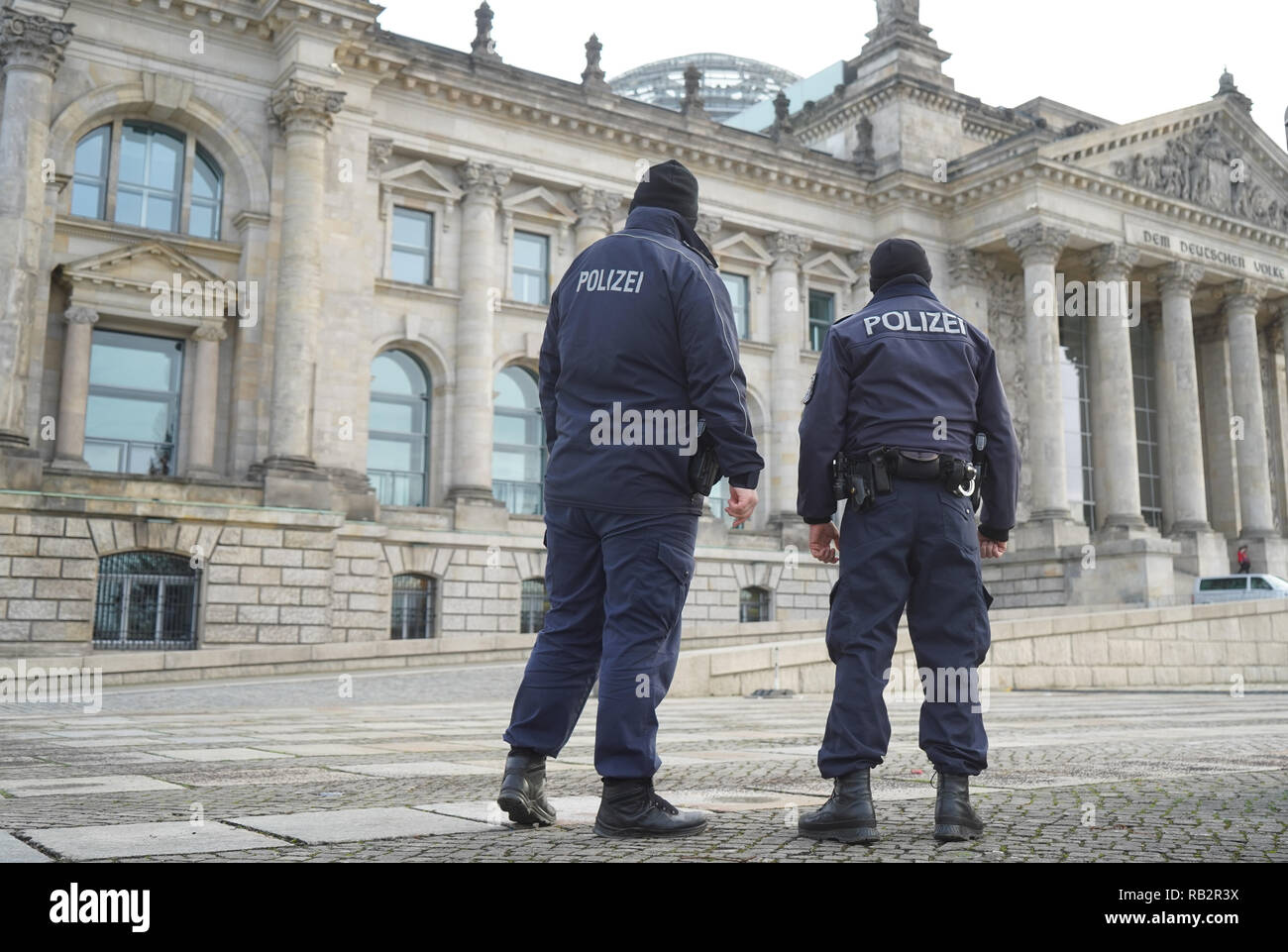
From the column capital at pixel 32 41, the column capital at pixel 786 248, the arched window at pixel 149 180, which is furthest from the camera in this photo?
the column capital at pixel 786 248

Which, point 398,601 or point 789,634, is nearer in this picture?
point 789,634

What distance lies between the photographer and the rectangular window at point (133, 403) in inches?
1016

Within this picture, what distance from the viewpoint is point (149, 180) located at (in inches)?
1053

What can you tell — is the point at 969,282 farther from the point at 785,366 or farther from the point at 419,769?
the point at 419,769

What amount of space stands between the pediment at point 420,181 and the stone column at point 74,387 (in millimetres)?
8197

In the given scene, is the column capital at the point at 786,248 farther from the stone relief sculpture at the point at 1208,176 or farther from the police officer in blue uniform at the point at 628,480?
the police officer in blue uniform at the point at 628,480

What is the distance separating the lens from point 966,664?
14.8ft

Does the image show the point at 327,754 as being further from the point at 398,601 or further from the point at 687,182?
the point at 398,601

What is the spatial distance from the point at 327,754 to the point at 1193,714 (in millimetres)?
9545

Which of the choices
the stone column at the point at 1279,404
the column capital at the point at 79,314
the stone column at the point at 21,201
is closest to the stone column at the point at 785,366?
the column capital at the point at 79,314

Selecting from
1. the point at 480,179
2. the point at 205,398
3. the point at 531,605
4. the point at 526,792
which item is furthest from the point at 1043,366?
the point at 526,792
